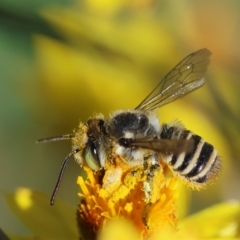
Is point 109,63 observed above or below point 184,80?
above

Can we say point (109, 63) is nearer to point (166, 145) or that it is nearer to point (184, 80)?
point (184, 80)

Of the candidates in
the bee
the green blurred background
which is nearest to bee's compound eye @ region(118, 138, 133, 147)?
the bee

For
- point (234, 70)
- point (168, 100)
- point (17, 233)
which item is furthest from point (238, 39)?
point (17, 233)

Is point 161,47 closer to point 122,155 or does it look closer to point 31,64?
point 31,64

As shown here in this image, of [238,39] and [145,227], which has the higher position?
[238,39]

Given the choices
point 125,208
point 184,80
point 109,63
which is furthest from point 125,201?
point 109,63

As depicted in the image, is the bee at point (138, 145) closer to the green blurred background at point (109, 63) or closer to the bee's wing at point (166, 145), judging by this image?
the bee's wing at point (166, 145)
